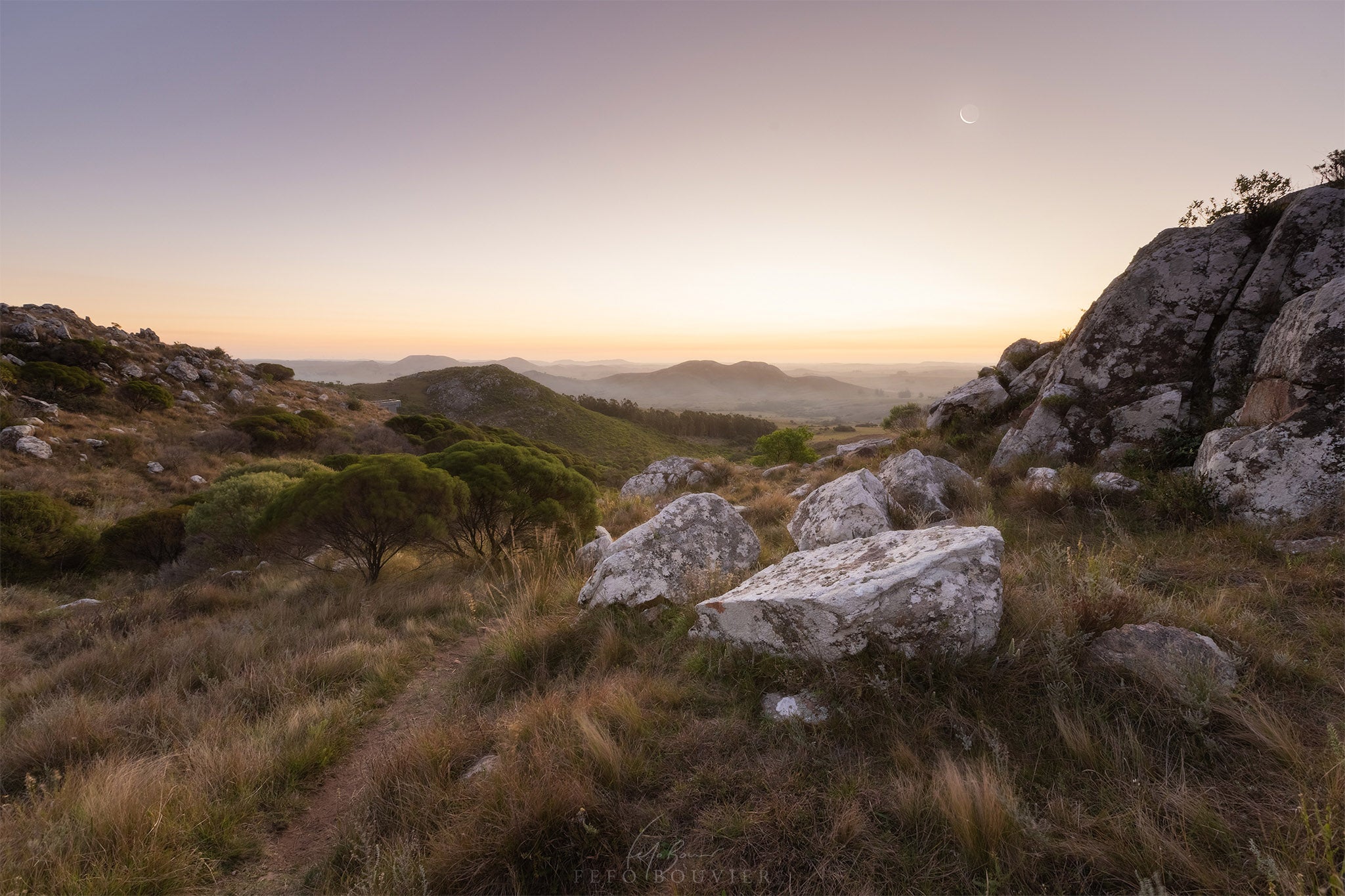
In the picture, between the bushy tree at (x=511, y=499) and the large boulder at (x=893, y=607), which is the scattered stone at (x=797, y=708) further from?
the bushy tree at (x=511, y=499)

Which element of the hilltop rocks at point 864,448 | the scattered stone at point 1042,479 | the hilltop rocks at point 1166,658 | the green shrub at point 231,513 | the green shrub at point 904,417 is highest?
the green shrub at point 904,417

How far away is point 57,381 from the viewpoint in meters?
24.2

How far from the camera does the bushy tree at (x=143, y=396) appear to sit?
26.2 meters

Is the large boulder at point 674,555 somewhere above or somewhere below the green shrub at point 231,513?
above

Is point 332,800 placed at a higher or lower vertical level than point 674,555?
lower

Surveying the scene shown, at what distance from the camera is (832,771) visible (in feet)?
8.78

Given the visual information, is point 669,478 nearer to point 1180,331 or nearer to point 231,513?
point 231,513

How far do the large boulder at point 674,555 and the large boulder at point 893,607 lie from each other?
1499mm

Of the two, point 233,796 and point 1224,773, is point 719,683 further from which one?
point 233,796

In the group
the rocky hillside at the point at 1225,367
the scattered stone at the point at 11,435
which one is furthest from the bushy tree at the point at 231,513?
the rocky hillside at the point at 1225,367

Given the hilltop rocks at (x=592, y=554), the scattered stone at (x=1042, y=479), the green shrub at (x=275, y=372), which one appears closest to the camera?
the scattered stone at (x=1042, y=479)

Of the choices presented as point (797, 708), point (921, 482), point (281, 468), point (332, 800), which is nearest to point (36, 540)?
point (281, 468)

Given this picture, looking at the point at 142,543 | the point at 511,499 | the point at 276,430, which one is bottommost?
the point at 142,543

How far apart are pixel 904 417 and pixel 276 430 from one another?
31.3m
